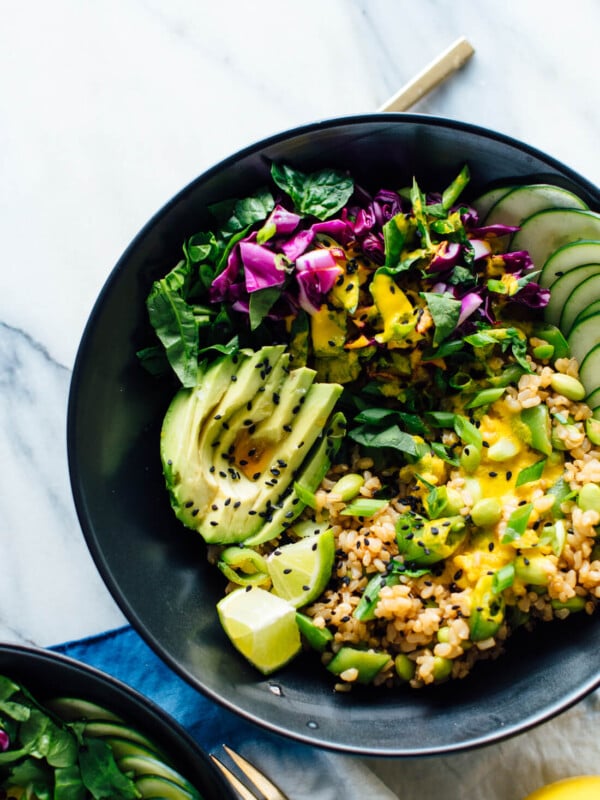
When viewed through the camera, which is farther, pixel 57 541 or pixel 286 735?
pixel 57 541

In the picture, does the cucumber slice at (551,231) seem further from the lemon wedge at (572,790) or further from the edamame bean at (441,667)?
Result: the lemon wedge at (572,790)

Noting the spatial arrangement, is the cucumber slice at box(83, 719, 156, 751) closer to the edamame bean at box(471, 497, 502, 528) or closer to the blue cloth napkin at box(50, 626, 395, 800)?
the blue cloth napkin at box(50, 626, 395, 800)

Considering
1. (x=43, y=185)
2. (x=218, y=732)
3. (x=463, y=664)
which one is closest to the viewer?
(x=463, y=664)

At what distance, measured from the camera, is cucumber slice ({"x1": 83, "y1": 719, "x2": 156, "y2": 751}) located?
7.60 ft

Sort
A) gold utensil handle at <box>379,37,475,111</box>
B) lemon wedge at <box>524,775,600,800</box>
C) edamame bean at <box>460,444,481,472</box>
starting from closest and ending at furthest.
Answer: edamame bean at <box>460,444,481,472</box>, lemon wedge at <box>524,775,600,800</box>, gold utensil handle at <box>379,37,475,111</box>

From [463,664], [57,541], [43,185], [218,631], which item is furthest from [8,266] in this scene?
[463,664]

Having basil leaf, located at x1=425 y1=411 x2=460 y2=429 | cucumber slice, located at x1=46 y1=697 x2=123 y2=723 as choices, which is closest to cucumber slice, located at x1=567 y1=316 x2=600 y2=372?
basil leaf, located at x1=425 y1=411 x2=460 y2=429

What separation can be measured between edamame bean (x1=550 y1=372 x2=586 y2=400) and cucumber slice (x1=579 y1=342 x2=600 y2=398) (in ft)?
0.14

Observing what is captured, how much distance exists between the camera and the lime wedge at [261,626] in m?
2.34

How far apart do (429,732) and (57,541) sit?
1.21 metres

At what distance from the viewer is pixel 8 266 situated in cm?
274

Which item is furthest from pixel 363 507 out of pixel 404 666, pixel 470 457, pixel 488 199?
pixel 488 199

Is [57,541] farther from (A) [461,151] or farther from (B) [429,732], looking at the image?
(A) [461,151]

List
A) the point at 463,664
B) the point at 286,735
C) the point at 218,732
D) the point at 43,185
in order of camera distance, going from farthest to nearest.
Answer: the point at 43,185 < the point at 218,732 < the point at 463,664 < the point at 286,735
